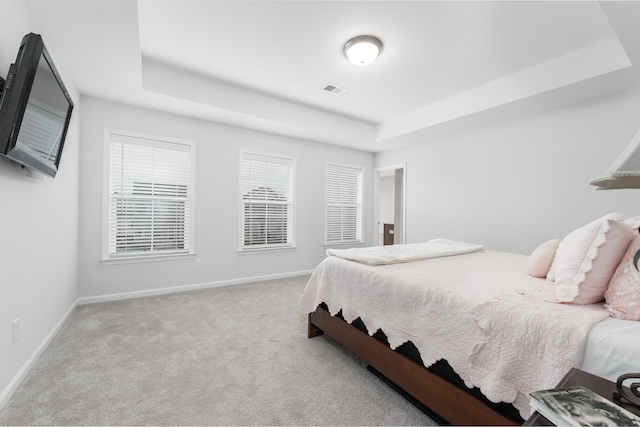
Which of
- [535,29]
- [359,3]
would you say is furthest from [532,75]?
[359,3]

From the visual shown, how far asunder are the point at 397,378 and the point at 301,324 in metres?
1.27

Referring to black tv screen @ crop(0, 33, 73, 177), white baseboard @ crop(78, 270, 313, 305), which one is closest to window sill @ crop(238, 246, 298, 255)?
white baseboard @ crop(78, 270, 313, 305)

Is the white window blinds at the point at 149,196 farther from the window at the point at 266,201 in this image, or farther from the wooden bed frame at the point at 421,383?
the wooden bed frame at the point at 421,383

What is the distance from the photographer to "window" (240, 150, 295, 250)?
4.39m

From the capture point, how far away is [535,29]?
236 centimetres

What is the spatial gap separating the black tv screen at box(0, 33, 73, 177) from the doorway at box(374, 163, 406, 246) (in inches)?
187

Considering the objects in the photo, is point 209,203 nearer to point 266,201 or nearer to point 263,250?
point 266,201

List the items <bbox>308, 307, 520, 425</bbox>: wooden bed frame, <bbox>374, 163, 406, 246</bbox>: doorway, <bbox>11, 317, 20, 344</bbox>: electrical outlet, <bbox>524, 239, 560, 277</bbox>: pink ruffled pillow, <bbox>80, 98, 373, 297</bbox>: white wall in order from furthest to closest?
<bbox>374, 163, 406, 246</bbox>: doorway < <bbox>80, 98, 373, 297</bbox>: white wall < <bbox>524, 239, 560, 277</bbox>: pink ruffled pillow < <bbox>11, 317, 20, 344</bbox>: electrical outlet < <bbox>308, 307, 520, 425</bbox>: wooden bed frame

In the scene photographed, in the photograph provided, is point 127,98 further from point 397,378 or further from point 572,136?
point 572,136

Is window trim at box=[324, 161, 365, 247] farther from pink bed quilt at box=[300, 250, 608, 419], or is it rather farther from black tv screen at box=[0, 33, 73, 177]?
black tv screen at box=[0, 33, 73, 177]

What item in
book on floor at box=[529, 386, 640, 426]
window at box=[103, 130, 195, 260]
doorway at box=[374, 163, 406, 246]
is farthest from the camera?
doorway at box=[374, 163, 406, 246]

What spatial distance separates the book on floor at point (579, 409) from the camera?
0.57 metres

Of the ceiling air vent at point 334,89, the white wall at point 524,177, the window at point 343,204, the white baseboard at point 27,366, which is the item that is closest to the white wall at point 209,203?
the window at point 343,204

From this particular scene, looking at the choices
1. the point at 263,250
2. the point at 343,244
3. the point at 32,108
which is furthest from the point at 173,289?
the point at 343,244
